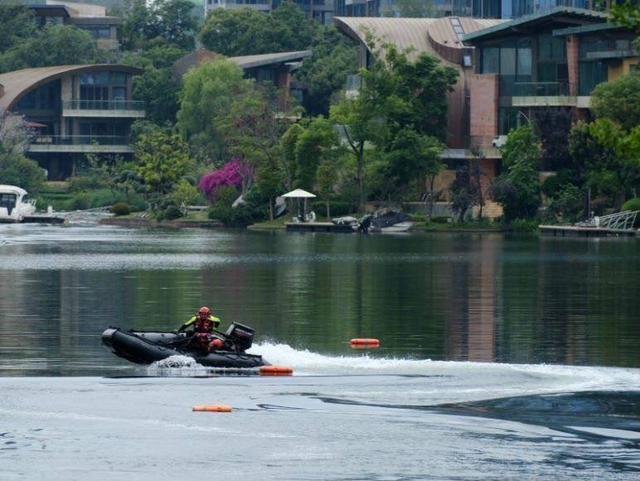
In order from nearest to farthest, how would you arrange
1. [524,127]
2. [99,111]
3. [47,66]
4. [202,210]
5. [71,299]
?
[71,299] → [524,127] → [202,210] → [99,111] → [47,66]

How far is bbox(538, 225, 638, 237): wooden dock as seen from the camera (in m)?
96.3

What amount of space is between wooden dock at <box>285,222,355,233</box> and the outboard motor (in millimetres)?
69969

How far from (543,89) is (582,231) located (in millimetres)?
15314

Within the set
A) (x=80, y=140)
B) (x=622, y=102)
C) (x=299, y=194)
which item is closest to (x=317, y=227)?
(x=299, y=194)

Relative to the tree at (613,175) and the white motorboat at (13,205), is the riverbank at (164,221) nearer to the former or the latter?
the white motorboat at (13,205)

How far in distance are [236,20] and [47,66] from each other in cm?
1800

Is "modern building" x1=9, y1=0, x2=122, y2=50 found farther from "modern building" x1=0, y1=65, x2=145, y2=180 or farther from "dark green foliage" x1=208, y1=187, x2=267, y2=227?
"dark green foliage" x1=208, y1=187, x2=267, y2=227

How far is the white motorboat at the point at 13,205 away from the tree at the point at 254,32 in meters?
41.8

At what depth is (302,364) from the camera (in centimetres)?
3822

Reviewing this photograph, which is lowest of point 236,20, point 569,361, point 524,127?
point 569,361

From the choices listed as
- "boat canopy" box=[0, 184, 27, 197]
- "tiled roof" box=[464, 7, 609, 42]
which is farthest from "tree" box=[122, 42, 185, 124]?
"tiled roof" box=[464, 7, 609, 42]

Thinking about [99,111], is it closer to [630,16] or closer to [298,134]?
[298,134]

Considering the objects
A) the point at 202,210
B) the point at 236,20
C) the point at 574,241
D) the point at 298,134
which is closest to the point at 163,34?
the point at 236,20

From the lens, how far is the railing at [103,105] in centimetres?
15162
